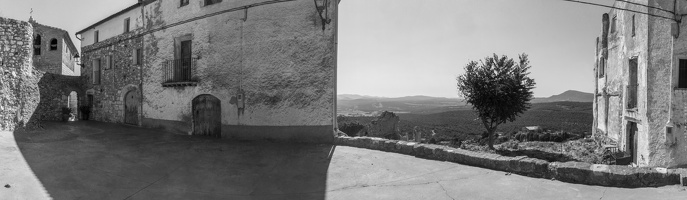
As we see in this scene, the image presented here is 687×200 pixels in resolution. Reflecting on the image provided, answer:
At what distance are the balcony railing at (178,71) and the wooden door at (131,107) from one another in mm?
3123

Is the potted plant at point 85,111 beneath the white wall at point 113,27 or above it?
beneath

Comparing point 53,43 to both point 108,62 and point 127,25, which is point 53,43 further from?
point 127,25

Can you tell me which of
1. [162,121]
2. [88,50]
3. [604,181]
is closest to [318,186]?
[604,181]

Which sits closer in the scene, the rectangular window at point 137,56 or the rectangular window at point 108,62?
the rectangular window at point 137,56

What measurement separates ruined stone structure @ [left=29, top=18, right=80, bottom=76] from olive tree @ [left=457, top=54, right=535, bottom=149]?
32784 millimetres

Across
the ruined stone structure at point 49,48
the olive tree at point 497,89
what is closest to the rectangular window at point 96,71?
the ruined stone structure at point 49,48

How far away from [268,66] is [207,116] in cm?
358

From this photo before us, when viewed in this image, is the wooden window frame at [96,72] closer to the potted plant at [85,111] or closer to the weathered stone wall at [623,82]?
the potted plant at [85,111]

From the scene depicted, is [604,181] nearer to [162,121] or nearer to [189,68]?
[189,68]

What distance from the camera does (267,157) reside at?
8.47m

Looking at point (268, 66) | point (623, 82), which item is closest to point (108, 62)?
point (268, 66)

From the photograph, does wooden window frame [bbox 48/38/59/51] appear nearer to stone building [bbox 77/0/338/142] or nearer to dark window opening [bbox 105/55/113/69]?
dark window opening [bbox 105/55/113/69]

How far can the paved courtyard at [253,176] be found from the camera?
5.38m

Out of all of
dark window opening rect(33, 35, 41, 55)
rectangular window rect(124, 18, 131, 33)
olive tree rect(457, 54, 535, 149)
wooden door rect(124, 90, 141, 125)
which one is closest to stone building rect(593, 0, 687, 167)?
olive tree rect(457, 54, 535, 149)
